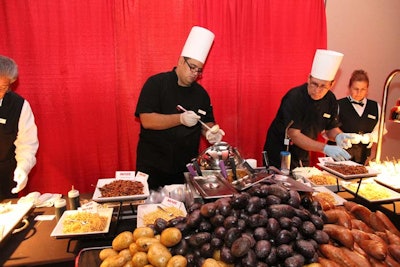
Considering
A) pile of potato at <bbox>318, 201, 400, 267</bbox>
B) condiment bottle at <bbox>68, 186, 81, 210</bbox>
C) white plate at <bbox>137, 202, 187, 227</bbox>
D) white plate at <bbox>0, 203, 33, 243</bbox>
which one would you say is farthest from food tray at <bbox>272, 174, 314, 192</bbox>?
white plate at <bbox>0, 203, 33, 243</bbox>

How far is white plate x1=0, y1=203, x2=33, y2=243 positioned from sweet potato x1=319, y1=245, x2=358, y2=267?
1.50m

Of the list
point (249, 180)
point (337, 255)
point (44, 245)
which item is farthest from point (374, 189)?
point (44, 245)

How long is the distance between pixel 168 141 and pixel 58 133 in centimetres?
133

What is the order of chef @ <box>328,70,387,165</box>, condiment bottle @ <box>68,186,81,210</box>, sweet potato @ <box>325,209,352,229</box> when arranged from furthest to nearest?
chef @ <box>328,70,387,165</box>, condiment bottle @ <box>68,186,81,210</box>, sweet potato @ <box>325,209,352,229</box>

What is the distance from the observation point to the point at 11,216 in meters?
1.77

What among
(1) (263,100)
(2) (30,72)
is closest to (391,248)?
(1) (263,100)

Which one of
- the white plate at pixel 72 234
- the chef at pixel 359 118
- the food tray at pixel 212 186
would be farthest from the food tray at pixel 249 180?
the chef at pixel 359 118

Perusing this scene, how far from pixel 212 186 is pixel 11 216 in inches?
46.5

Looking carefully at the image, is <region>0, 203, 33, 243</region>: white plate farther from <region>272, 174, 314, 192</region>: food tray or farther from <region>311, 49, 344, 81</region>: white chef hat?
<region>311, 49, 344, 81</region>: white chef hat

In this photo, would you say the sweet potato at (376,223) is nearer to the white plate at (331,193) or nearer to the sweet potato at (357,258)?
the sweet potato at (357,258)

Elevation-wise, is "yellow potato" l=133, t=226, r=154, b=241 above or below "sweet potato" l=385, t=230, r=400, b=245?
above

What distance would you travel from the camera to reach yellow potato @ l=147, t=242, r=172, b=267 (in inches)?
41.4

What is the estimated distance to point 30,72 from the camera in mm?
3166

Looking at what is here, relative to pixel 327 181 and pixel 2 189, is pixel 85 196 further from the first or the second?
pixel 327 181
